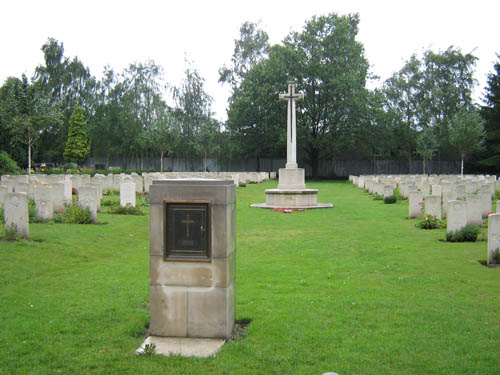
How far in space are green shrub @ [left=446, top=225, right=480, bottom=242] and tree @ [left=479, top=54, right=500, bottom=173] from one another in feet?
130

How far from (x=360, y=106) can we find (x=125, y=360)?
131 ft

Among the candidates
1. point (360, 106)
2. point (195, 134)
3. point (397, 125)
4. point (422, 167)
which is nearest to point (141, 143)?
point (195, 134)

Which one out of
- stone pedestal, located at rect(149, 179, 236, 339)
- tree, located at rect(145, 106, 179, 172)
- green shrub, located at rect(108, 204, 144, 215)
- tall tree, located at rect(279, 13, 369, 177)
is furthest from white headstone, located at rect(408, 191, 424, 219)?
tree, located at rect(145, 106, 179, 172)

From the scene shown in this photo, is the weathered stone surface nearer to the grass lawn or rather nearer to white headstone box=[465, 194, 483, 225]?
the grass lawn

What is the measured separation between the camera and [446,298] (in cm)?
597

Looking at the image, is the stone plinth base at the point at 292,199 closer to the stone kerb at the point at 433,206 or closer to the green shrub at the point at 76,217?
the stone kerb at the point at 433,206

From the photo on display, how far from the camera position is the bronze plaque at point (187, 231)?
4527mm

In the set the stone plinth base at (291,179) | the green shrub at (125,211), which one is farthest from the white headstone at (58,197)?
the stone plinth base at (291,179)

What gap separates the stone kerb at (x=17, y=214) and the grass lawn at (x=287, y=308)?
0.41 metres

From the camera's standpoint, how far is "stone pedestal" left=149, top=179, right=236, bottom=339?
452 cm

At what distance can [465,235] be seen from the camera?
10.3 m

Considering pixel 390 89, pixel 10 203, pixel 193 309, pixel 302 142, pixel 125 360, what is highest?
pixel 390 89

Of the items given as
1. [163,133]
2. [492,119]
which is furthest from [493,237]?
[492,119]

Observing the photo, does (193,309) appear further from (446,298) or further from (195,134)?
(195,134)
